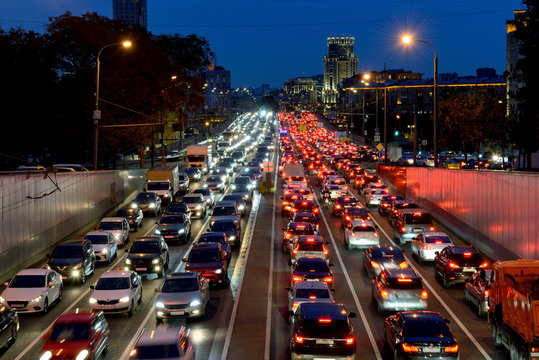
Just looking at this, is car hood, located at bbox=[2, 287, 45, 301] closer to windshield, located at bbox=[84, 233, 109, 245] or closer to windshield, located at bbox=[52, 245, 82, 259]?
windshield, located at bbox=[52, 245, 82, 259]

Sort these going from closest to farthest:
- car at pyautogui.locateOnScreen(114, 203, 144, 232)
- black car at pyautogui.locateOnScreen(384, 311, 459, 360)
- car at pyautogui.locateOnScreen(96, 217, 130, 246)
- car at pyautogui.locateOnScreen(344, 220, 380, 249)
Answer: black car at pyautogui.locateOnScreen(384, 311, 459, 360) → car at pyautogui.locateOnScreen(344, 220, 380, 249) → car at pyautogui.locateOnScreen(96, 217, 130, 246) → car at pyautogui.locateOnScreen(114, 203, 144, 232)

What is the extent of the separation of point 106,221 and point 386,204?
17.8m

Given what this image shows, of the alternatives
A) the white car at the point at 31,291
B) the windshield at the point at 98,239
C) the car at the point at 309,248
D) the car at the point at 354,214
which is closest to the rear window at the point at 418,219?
the car at the point at 354,214

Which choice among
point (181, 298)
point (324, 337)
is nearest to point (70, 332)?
point (181, 298)

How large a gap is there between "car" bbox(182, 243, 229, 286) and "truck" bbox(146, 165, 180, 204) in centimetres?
2278

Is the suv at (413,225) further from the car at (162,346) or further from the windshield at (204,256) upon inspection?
the car at (162,346)

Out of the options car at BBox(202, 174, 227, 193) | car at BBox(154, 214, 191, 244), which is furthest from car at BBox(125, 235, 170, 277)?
car at BBox(202, 174, 227, 193)

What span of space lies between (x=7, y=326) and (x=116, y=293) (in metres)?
4.06

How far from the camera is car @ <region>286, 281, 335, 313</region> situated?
793 inches

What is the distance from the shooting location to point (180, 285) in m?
22.1

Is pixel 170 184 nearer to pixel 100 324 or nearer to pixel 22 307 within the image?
pixel 22 307

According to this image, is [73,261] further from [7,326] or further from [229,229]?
[229,229]

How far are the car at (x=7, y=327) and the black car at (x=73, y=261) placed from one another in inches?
296

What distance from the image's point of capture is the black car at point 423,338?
15789 mm
